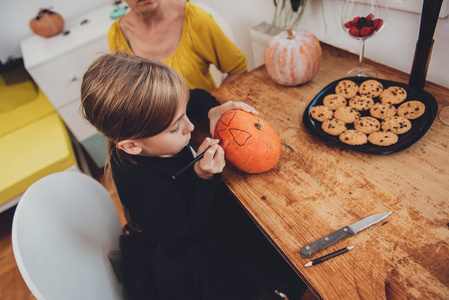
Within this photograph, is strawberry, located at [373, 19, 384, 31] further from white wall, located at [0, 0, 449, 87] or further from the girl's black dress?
the girl's black dress

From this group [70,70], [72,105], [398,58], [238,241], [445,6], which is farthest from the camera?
[72,105]

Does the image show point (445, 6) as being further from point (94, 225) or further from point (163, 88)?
point (94, 225)

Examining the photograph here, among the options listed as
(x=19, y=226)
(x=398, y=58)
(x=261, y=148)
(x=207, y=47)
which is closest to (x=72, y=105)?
(x=207, y=47)

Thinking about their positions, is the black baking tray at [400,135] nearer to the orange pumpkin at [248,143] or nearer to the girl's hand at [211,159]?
the orange pumpkin at [248,143]

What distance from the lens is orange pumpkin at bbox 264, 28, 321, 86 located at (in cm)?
95

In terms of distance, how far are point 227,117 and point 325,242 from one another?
41 cm

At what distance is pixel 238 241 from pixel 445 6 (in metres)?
0.94

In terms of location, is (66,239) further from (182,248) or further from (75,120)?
(75,120)

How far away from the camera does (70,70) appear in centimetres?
186

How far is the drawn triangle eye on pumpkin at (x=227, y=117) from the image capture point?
79 centimetres

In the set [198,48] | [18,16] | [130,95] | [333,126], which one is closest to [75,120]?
[18,16]

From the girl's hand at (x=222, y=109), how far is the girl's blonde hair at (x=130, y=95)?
187mm

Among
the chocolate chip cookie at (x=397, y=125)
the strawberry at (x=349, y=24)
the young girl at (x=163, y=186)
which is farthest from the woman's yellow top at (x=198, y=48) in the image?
the chocolate chip cookie at (x=397, y=125)

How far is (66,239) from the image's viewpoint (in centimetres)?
75
